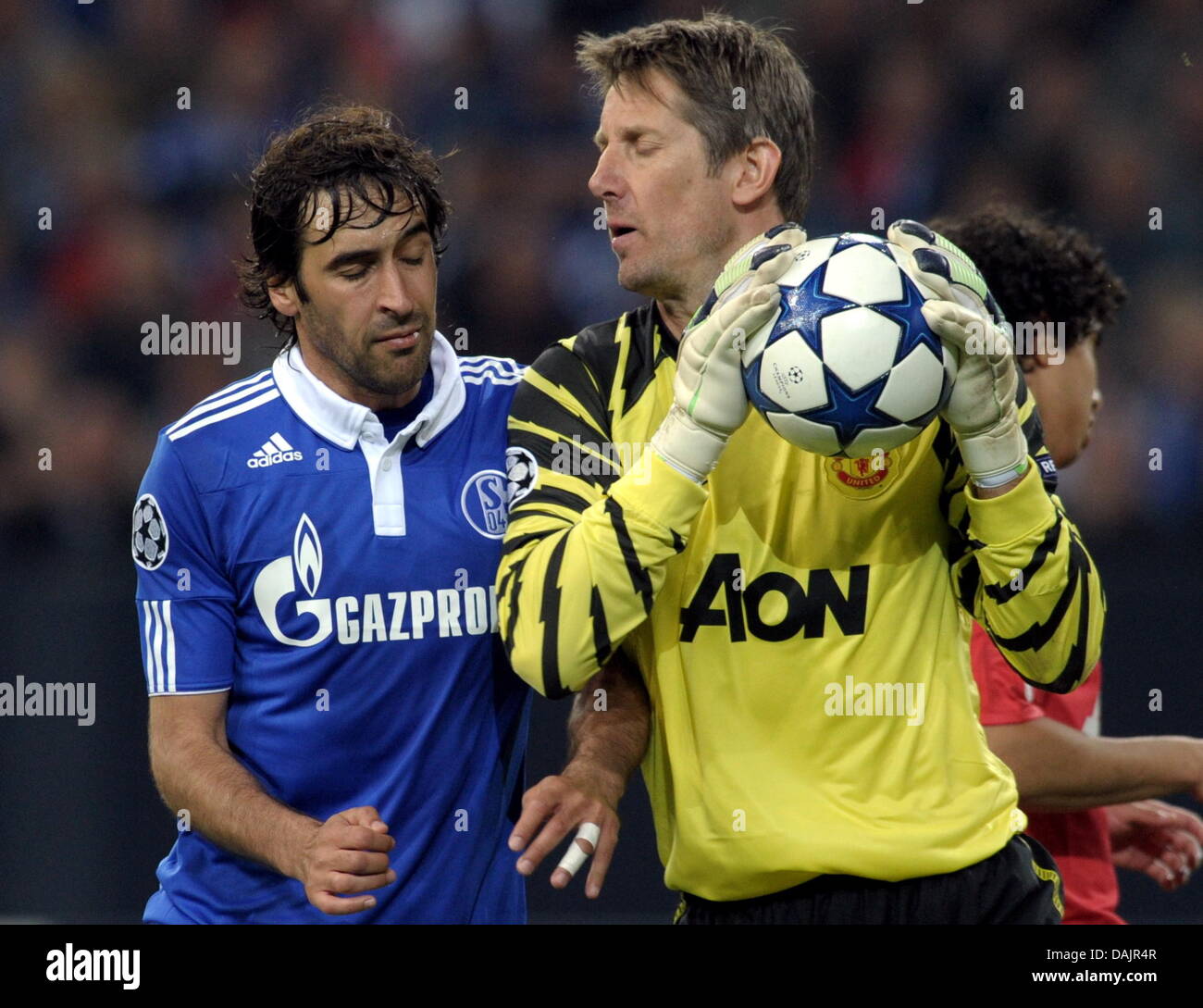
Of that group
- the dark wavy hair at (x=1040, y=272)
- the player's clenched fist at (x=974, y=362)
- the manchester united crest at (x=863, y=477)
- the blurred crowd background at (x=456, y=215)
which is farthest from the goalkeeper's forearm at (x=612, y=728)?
the blurred crowd background at (x=456, y=215)

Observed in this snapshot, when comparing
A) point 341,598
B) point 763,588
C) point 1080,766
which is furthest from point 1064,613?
point 341,598

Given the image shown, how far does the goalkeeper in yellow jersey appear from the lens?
109 inches

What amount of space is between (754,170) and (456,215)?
14.8ft

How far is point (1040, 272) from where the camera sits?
4074 millimetres

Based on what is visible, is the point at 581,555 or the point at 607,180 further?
the point at 607,180

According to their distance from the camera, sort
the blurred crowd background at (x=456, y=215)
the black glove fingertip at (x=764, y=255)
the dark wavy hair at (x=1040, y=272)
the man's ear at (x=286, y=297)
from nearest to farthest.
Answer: the black glove fingertip at (x=764, y=255) → the man's ear at (x=286, y=297) → the dark wavy hair at (x=1040, y=272) → the blurred crowd background at (x=456, y=215)

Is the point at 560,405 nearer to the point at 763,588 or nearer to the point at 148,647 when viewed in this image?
the point at 763,588

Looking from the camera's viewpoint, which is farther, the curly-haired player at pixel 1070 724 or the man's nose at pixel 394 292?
the curly-haired player at pixel 1070 724

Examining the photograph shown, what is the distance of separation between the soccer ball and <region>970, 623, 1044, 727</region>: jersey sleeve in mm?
1077

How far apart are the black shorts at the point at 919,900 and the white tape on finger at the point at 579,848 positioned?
306mm

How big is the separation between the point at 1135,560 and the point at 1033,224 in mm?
2240

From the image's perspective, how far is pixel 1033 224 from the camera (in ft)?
13.9

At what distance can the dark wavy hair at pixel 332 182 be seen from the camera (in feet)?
10.7

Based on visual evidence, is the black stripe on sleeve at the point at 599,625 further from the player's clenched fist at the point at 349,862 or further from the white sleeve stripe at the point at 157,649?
the white sleeve stripe at the point at 157,649
